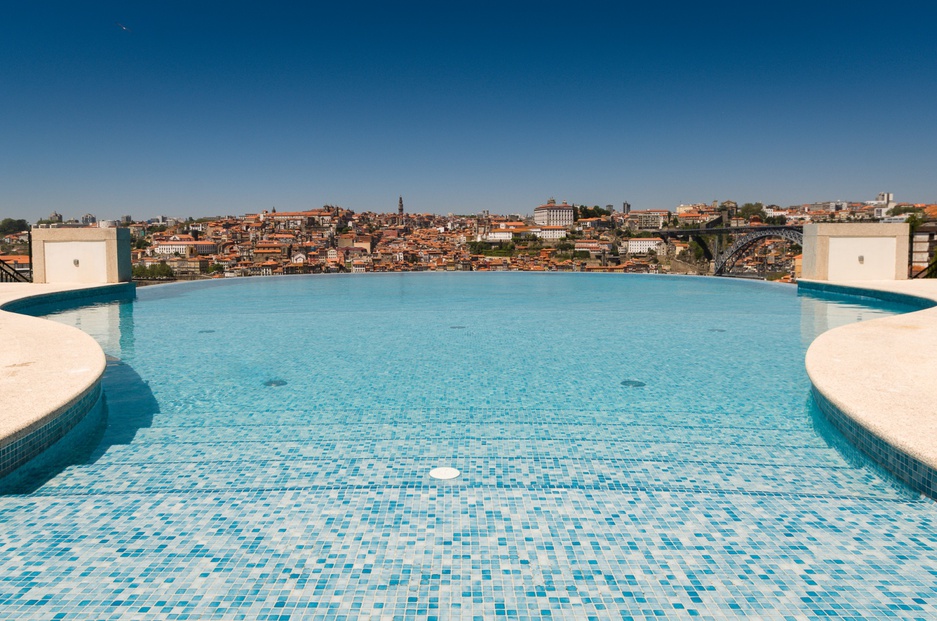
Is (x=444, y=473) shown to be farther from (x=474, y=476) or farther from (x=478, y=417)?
(x=478, y=417)

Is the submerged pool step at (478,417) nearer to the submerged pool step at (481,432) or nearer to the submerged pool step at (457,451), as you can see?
the submerged pool step at (481,432)

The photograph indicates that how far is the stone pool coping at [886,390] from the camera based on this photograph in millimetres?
2502

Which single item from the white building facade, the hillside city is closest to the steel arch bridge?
the hillside city

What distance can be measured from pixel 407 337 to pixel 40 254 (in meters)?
9.31

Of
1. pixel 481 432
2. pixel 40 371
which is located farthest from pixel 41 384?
pixel 481 432

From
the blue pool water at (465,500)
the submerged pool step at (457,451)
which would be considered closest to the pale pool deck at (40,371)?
the blue pool water at (465,500)

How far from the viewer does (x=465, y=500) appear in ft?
8.44

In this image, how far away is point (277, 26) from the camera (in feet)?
63.5

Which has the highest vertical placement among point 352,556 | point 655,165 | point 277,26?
point 277,26

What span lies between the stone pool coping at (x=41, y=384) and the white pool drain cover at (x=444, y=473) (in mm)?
1819

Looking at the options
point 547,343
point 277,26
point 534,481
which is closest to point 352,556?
point 534,481

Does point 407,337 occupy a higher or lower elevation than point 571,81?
lower

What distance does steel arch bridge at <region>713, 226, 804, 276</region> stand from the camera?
25.0 meters

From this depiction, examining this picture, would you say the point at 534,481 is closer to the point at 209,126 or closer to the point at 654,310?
the point at 654,310
